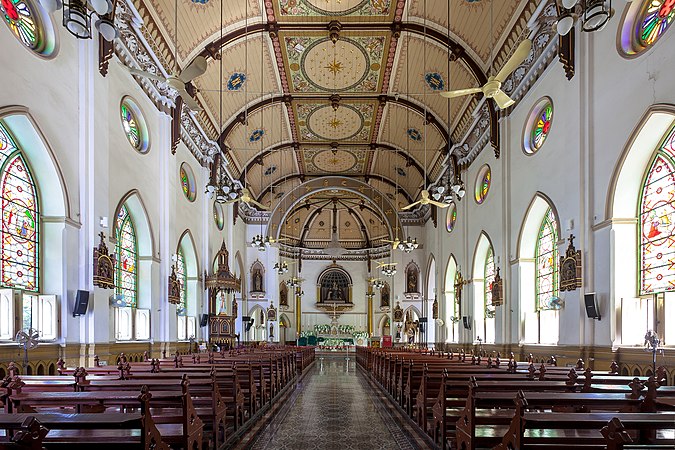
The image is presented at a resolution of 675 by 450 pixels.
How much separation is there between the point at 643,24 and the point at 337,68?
490 inches

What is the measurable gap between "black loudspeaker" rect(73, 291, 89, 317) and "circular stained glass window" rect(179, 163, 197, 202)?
8.96 metres

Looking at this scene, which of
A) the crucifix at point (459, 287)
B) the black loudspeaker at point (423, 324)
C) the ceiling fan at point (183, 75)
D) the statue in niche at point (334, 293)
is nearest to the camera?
the ceiling fan at point (183, 75)

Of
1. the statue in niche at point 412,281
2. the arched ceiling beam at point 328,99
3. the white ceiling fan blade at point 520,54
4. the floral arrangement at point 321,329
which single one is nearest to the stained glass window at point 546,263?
the white ceiling fan blade at point 520,54

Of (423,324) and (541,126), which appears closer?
(541,126)

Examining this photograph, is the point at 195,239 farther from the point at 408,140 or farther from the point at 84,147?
the point at 408,140

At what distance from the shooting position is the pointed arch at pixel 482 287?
19875 millimetres

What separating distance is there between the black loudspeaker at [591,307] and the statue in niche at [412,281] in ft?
75.2

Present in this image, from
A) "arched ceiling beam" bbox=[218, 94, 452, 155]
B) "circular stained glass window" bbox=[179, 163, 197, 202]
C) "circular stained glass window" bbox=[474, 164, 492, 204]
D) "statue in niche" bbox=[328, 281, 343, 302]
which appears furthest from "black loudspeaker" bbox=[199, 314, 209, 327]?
"statue in niche" bbox=[328, 281, 343, 302]

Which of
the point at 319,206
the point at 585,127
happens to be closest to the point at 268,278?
the point at 319,206

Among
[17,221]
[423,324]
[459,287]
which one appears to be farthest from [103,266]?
[423,324]

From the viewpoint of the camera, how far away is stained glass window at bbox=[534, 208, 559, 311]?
1417 centimetres

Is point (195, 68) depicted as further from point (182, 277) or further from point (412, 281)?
point (412, 281)

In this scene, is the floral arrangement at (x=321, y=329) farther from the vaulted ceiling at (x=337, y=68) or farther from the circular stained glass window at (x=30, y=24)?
the circular stained glass window at (x=30, y=24)

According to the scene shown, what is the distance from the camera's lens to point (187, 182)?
20906 millimetres
